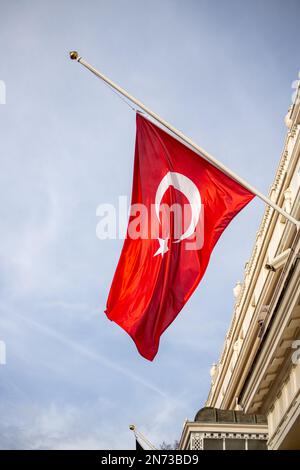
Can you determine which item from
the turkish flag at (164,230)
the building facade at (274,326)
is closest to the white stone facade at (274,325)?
the building facade at (274,326)

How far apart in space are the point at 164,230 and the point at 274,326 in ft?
16.1

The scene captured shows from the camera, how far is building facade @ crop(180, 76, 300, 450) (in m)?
15.9

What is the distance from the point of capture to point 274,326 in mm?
16766

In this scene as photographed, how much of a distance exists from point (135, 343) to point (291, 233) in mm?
10431

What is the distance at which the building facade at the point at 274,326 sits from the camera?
15891 mm

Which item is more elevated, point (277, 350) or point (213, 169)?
point (213, 169)

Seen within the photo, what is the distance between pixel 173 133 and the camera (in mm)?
13531

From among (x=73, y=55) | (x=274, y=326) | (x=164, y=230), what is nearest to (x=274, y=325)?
(x=274, y=326)

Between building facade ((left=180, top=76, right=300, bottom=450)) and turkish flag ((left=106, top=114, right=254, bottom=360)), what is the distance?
9.24ft

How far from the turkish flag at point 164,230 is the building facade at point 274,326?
2815 mm

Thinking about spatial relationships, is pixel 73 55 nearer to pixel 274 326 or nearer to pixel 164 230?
pixel 164 230
